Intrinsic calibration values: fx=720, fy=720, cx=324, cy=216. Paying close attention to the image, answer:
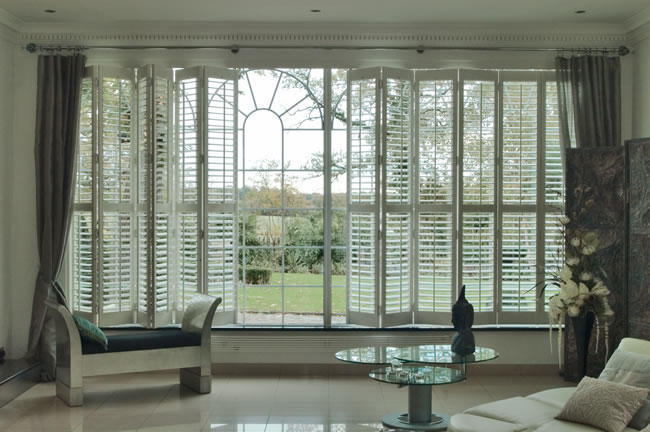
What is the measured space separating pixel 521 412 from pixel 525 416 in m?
0.07

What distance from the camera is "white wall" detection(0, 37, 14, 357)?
641cm

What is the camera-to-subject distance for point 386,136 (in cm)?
660

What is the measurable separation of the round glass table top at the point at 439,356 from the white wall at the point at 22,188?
360 centimetres

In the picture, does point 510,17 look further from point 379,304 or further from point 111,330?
point 111,330

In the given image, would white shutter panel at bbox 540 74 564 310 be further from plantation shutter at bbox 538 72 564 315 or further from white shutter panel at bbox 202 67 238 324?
white shutter panel at bbox 202 67 238 324

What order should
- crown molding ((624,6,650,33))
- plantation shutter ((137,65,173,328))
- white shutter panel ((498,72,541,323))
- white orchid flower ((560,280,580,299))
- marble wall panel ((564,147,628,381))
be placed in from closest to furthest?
white orchid flower ((560,280,580,299)) < marble wall panel ((564,147,628,381)) < crown molding ((624,6,650,33)) < plantation shutter ((137,65,173,328)) < white shutter panel ((498,72,541,323))

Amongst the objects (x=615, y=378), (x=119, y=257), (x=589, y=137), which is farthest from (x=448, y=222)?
(x=119, y=257)

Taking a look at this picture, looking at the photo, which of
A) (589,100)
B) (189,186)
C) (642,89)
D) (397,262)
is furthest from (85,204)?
(642,89)

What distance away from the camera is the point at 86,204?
6.57 metres

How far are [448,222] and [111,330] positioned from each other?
10.7 feet

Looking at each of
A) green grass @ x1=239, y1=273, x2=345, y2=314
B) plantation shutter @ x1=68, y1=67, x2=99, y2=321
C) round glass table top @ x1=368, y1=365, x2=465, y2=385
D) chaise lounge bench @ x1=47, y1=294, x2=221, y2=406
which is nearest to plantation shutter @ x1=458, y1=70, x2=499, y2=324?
round glass table top @ x1=368, y1=365, x2=465, y2=385

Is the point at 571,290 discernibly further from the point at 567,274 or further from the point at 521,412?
the point at 521,412

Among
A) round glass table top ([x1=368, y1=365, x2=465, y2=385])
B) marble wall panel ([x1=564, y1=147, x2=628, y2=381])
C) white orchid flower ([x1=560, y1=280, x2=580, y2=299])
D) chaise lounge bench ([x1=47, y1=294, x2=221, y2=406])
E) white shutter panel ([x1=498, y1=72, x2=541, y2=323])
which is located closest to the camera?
round glass table top ([x1=368, y1=365, x2=465, y2=385])

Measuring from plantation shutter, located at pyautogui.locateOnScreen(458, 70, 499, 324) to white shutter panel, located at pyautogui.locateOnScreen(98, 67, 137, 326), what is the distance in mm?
3028
